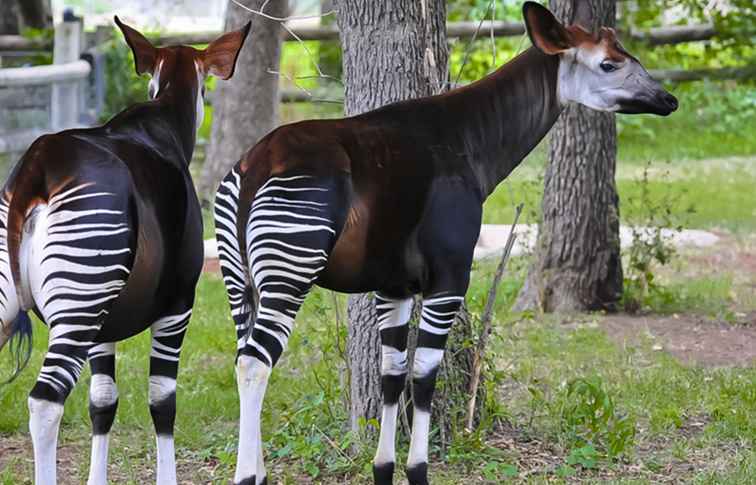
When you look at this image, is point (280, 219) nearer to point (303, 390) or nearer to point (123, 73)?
point (303, 390)

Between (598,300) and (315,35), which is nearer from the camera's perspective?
(598,300)

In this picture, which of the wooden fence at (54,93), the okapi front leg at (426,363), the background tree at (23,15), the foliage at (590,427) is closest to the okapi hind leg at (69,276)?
the okapi front leg at (426,363)

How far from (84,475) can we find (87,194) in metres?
1.78

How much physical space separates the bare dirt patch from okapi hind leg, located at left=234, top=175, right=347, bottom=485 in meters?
3.49

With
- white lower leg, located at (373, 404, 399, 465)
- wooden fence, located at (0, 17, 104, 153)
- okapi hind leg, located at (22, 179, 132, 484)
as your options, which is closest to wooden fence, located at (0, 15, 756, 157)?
wooden fence, located at (0, 17, 104, 153)

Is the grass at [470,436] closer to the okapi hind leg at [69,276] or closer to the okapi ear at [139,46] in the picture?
the okapi hind leg at [69,276]

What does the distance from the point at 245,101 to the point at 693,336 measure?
561 cm

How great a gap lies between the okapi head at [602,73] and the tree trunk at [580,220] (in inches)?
127

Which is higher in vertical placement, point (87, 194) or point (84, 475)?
point (87, 194)

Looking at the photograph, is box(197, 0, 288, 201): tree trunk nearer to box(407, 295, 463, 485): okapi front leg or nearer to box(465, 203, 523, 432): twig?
box(465, 203, 523, 432): twig

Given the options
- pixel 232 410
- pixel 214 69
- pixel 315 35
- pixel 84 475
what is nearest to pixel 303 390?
pixel 232 410

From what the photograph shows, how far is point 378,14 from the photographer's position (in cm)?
481

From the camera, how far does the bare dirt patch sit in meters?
6.80

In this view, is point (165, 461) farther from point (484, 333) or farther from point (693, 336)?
point (693, 336)
